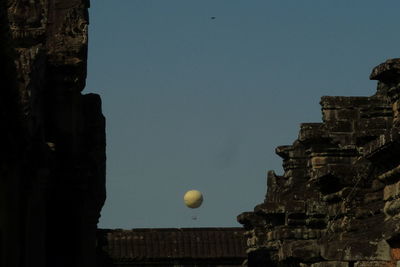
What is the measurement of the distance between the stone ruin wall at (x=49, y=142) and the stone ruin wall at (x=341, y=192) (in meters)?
4.57

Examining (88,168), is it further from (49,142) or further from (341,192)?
(341,192)

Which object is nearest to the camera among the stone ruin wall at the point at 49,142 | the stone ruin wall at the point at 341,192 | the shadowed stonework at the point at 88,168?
the stone ruin wall at the point at 341,192

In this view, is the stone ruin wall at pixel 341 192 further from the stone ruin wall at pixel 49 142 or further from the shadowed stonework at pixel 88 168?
the stone ruin wall at pixel 49 142

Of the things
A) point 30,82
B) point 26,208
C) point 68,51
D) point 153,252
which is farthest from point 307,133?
point 153,252

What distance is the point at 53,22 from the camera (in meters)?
34.2

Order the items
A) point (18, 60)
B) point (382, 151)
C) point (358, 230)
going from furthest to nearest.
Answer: point (358, 230)
point (18, 60)
point (382, 151)

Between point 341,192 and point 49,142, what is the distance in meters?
6.14

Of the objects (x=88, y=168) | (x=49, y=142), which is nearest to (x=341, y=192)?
(x=49, y=142)

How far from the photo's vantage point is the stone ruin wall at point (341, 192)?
80.2ft

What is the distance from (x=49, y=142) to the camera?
33.1 m

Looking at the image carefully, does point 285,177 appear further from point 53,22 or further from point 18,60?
point 18,60

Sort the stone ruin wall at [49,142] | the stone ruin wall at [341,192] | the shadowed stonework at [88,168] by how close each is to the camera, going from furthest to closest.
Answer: the stone ruin wall at [49,142]
the shadowed stonework at [88,168]
the stone ruin wall at [341,192]

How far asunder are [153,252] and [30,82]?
3098 cm

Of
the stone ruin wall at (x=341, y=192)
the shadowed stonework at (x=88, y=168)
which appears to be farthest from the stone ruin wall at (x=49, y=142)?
the stone ruin wall at (x=341, y=192)
